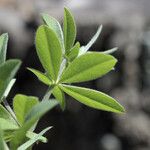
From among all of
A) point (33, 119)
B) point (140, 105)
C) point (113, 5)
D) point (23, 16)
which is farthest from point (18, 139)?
point (113, 5)

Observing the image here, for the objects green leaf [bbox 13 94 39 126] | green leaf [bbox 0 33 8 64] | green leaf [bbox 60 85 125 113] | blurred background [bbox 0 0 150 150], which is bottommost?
blurred background [bbox 0 0 150 150]

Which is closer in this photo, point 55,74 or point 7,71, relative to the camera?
point 7,71

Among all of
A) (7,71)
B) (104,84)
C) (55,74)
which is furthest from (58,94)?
(104,84)

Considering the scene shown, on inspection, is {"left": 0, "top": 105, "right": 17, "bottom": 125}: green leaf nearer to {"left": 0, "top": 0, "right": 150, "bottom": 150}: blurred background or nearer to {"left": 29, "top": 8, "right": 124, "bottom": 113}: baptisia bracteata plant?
{"left": 29, "top": 8, "right": 124, "bottom": 113}: baptisia bracteata plant

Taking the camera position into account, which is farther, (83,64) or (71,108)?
(71,108)

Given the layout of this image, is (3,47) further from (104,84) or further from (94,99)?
(104,84)

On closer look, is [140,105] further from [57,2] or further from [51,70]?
[51,70]

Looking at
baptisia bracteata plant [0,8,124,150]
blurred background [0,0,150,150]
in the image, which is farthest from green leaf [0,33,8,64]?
blurred background [0,0,150,150]
